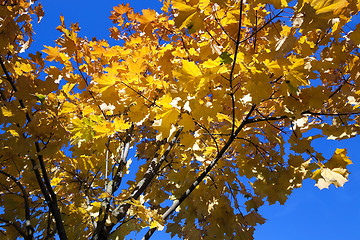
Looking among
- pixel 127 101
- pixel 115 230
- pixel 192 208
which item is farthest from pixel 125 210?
pixel 127 101

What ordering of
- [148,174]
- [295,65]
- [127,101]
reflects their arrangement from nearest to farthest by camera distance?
[295,65], [127,101], [148,174]

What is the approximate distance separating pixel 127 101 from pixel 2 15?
4.66 feet

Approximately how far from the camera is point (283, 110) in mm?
1972

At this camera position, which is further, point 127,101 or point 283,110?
point 127,101

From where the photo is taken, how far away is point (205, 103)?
170 cm

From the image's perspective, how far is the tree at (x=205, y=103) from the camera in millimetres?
1479

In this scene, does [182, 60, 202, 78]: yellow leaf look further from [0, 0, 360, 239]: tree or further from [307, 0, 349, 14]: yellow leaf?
[307, 0, 349, 14]: yellow leaf

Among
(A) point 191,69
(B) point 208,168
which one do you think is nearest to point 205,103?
(A) point 191,69

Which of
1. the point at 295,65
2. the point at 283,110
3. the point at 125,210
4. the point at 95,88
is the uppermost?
the point at 95,88

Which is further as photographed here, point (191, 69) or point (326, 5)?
point (191, 69)

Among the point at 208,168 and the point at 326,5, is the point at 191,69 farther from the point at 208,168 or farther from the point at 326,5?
the point at 208,168

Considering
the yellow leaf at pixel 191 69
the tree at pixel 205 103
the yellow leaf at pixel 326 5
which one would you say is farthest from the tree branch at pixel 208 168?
the yellow leaf at pixel 326 5

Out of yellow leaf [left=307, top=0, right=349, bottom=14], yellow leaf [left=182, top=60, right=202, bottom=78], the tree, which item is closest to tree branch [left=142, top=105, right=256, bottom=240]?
the tree

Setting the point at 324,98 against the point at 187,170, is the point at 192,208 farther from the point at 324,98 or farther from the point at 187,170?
the point at 324,98
